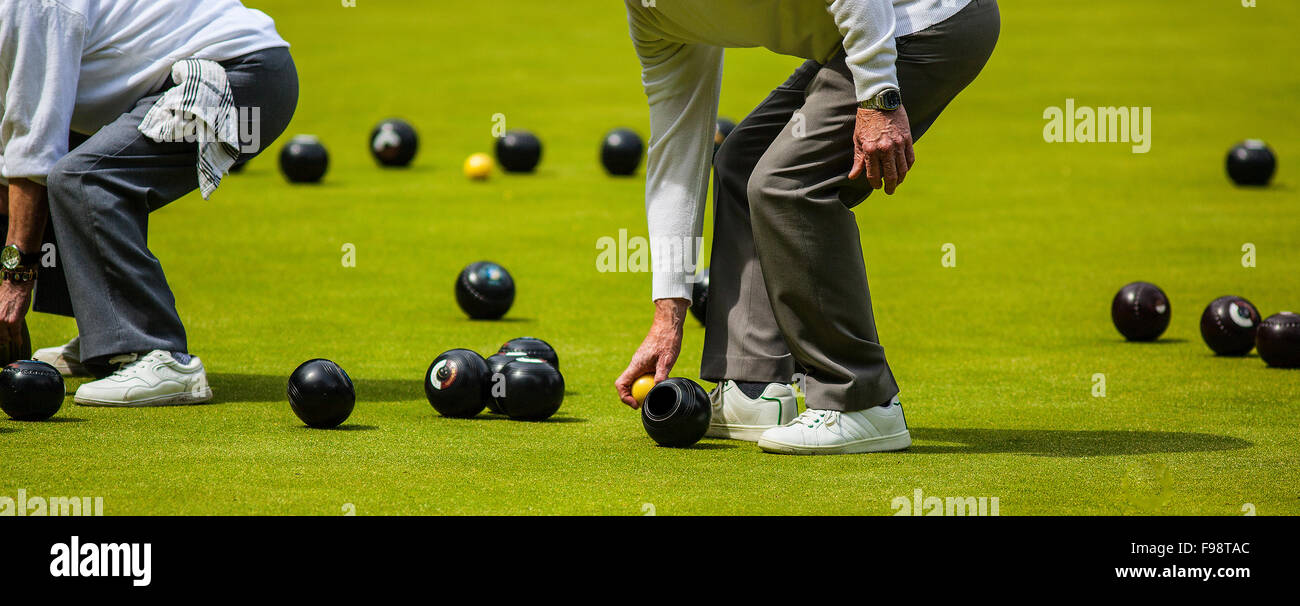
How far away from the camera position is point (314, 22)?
79.5 feet

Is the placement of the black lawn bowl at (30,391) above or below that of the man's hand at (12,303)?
below

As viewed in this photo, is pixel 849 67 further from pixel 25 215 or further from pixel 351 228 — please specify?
pixel 351 228

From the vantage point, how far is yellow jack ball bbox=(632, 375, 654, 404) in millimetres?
4906

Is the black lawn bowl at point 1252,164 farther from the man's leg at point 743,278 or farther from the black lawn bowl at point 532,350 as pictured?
the man's leg at point 743,278

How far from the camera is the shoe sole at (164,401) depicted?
4.96 m

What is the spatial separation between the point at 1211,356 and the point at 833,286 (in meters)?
2.79

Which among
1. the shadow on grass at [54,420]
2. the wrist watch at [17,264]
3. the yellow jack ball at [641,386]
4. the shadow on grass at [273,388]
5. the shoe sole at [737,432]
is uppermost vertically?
the wrist watch at [17,264]

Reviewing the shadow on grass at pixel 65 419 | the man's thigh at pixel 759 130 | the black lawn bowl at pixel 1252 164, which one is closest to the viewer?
the man's thigh at pixel 759 130

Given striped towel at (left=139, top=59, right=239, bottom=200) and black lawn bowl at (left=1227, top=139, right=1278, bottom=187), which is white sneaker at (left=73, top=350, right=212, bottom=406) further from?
black lawn bowl at (left=1227, top=139, right=1278, bottom=187)

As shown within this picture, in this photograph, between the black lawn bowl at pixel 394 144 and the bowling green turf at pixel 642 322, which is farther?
the black lawn bowl at pixel 394 144

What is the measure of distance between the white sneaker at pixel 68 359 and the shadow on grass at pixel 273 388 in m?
0.48

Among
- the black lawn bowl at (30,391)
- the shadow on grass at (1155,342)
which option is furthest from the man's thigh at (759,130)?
the shadow on grass at (1155,342)

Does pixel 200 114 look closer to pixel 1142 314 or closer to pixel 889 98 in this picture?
pixel 889 98
